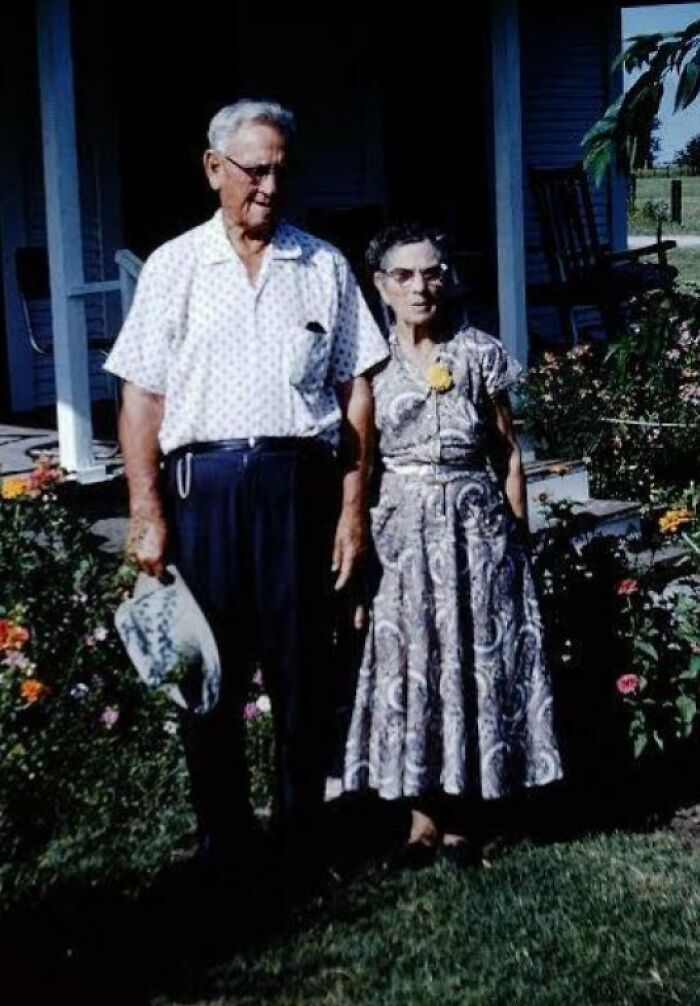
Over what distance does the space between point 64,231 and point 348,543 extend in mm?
3331

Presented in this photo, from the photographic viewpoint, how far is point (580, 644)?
15.9 feet

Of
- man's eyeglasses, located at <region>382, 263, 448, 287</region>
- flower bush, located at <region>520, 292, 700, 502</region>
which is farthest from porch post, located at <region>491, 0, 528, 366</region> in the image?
man's eyeglasses, located at <region>382, 263, 448, 287</region>

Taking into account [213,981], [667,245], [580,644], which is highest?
[667,245]

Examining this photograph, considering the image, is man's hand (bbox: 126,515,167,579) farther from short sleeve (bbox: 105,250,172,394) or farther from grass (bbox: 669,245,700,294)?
grass (bbox: 669,245,700,294)

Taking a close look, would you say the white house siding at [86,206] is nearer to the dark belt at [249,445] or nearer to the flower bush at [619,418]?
the flower bush at [619,418]

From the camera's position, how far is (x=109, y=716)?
Result: 4.09 m

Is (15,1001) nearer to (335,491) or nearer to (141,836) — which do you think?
(141,836)

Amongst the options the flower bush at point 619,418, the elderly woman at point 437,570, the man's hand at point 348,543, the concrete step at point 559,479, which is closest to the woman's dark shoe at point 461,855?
the elderly woman at point 437,570

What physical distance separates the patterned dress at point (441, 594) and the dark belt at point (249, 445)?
0.41m

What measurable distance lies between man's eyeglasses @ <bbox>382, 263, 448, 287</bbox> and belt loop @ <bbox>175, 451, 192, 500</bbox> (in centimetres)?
73

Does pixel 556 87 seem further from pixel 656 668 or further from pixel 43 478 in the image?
pixel 43 478

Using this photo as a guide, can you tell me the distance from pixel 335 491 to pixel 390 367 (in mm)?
405

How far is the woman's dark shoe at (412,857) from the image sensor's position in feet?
14.1

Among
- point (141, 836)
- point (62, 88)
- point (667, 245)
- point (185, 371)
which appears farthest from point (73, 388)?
point (667, 245)
